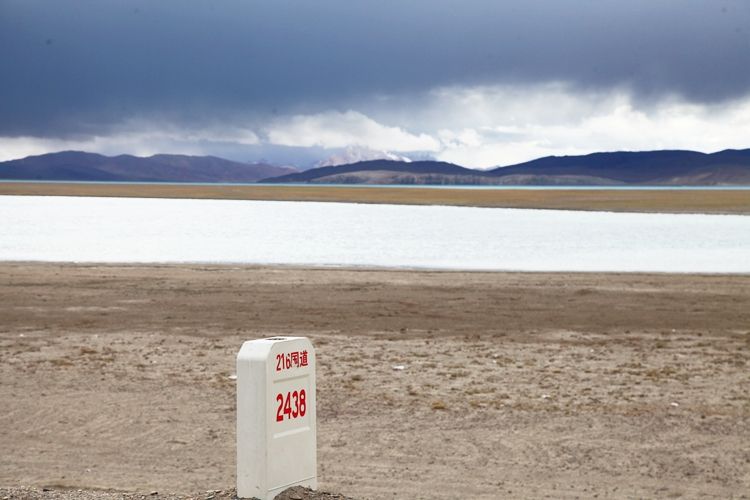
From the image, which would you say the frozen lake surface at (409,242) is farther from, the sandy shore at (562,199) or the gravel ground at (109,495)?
the gravel ground at (109,495)

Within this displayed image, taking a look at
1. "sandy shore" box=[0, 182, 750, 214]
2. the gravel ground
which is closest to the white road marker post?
the gravel ground

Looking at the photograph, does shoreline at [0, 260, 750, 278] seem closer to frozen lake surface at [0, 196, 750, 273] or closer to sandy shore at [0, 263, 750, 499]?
frozen lake surface at [0, 196, 750, 273]

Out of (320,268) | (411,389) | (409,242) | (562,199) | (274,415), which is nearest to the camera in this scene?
(274,415)

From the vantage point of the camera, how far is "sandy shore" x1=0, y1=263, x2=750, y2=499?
8.25 meters

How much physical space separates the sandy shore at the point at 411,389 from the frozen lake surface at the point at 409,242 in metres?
9.39

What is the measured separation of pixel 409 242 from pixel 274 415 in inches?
1425

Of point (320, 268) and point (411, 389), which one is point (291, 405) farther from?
point (320, 268)

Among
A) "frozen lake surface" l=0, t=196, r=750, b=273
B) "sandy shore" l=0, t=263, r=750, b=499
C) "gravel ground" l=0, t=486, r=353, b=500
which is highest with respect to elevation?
"gravel ground" l=0, t=486, r=353, b=500

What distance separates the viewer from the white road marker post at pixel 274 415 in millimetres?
5574

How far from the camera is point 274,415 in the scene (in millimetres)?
5668

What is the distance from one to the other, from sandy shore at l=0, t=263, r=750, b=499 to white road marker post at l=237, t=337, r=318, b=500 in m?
1.82

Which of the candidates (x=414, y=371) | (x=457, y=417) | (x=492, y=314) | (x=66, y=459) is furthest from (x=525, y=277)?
(x=66, y=459)

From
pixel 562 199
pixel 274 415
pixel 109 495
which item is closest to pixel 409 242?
pixel 109 495

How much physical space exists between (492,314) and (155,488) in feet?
37.3
